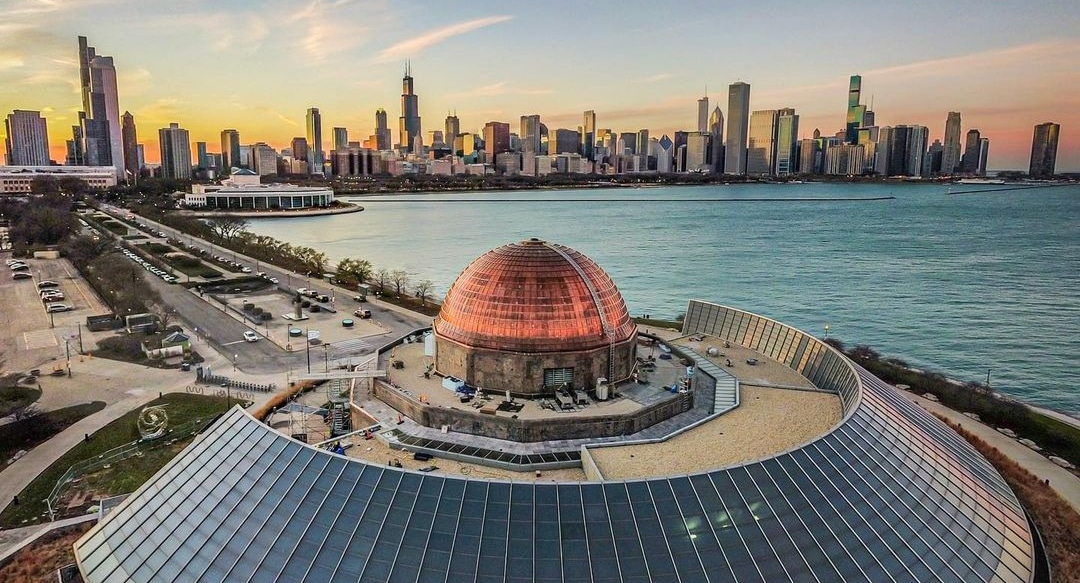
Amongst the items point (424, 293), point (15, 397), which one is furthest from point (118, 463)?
point (424, 293)

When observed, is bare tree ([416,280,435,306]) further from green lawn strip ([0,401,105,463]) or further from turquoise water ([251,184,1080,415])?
green lawn strip ([0,401,105,463])

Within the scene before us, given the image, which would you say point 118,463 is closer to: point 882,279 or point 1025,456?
point 1025,456

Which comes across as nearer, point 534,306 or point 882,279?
point 534,306

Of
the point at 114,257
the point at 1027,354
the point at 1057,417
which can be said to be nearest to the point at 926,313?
the point at 1027,354

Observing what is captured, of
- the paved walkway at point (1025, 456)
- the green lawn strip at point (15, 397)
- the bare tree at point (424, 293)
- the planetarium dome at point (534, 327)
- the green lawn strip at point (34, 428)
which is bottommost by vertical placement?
the paved walkway at point (1025, 456)

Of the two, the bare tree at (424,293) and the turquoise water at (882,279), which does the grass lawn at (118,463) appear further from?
the turquoise water at (882,279)

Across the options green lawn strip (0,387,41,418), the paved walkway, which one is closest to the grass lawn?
green lawn strip (0,387,41,418)

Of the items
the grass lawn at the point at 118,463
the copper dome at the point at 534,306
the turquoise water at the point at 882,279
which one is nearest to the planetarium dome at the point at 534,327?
the copper dome at the point at 534,306
